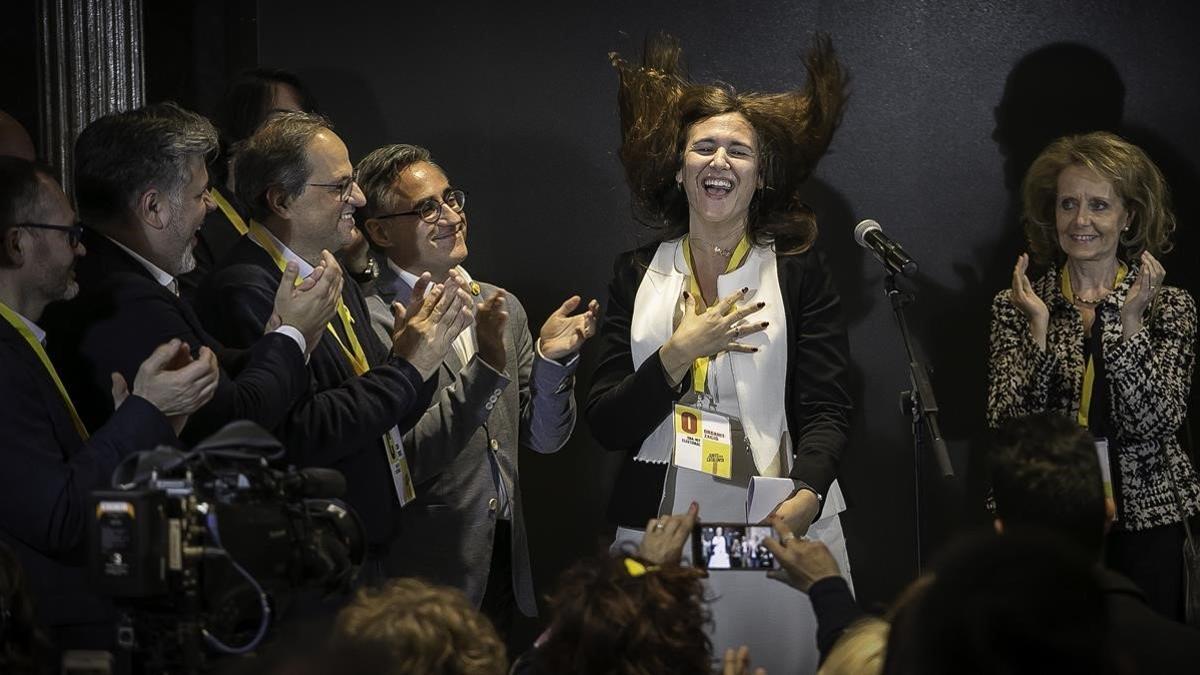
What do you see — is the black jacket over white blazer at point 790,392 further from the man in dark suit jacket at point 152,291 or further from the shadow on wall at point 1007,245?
the shadow on wall at point 1007,245

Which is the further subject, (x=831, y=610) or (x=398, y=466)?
(x=398, y=466)

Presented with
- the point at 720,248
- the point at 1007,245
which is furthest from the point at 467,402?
the point at 1007,245

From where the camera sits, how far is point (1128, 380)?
429 cm

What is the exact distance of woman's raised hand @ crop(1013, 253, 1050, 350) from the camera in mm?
4410

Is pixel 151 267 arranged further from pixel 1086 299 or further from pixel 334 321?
pixel 1086 299

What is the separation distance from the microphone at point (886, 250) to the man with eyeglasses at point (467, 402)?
740 mm

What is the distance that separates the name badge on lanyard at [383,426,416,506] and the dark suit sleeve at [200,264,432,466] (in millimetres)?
79

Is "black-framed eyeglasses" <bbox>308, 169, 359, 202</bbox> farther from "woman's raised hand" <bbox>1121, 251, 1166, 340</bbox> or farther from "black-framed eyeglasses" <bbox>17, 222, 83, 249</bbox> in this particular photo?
"woman's raised hand" <bbox>1121, 251, 1166, 340</bbox>

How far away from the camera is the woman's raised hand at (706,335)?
3.75m

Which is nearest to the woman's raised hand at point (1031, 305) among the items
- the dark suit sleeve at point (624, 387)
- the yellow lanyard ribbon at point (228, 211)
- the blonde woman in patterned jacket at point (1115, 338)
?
the blonde woman in patterned jacket at point (1115, 338)

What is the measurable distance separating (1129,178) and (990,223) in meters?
0.62

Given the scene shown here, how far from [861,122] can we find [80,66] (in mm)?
2468

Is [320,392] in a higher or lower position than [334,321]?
lower

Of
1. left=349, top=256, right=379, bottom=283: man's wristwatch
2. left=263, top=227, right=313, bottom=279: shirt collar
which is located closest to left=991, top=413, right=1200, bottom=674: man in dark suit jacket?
left=263, top=227, right=313, bottom=279: shirt collar
